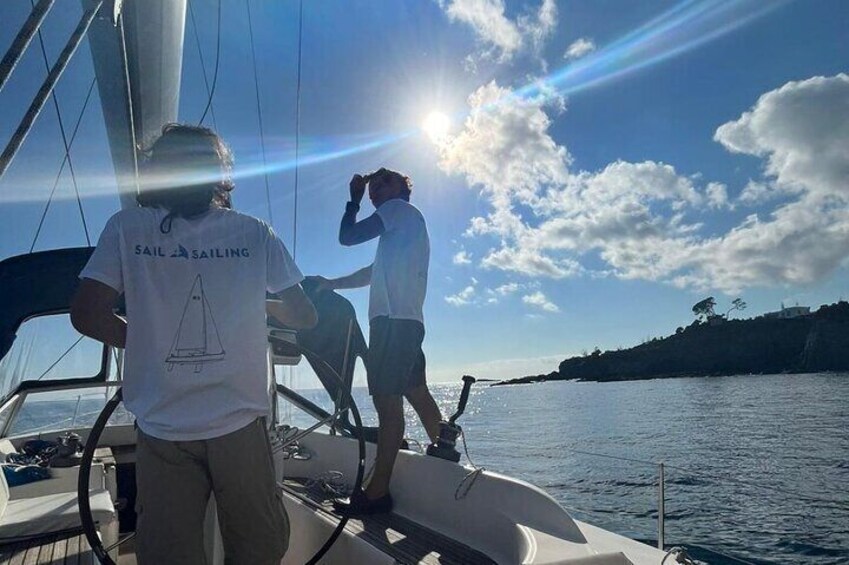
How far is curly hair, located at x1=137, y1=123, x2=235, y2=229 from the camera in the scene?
1412 mm

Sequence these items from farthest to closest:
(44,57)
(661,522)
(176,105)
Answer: (176,105) → (44,57) → (661,522)

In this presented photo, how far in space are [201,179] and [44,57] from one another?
146 inches

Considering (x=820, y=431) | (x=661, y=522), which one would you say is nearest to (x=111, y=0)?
(x=661, y=522)

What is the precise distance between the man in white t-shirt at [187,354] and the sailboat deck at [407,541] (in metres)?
1.02

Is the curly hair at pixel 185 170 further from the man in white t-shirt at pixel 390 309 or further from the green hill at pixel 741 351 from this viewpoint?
the green hill at pixel 741 351

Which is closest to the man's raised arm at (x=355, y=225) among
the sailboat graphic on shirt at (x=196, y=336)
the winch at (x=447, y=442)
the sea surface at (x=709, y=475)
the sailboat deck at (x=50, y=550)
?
the winch at (x=447, y=442)

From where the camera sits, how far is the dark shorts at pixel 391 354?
2775mm

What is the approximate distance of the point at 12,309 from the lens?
2885 millimetres

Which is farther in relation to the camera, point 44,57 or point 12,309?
point 44,57

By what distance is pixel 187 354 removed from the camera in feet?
4.37

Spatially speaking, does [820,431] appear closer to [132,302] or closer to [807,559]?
[807,559]

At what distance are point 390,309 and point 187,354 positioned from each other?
1.57m

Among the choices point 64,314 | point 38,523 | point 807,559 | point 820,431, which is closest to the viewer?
point 38,523

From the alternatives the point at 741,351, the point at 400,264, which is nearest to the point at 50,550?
the point at 400,264
